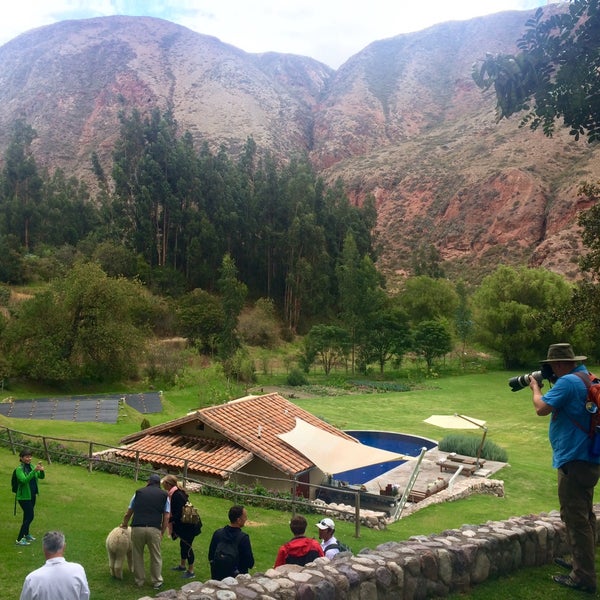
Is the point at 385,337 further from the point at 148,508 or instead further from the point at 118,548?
the point at 148,508

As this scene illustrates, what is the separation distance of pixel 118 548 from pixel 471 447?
17283 mm

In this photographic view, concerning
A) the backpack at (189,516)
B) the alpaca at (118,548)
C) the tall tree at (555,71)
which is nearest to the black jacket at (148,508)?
the alpaca at (118,548)

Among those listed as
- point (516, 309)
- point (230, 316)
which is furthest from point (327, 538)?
point (516, 309)

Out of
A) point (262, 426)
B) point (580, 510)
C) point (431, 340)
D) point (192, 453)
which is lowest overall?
point (431, 340)

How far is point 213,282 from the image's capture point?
58.4 m

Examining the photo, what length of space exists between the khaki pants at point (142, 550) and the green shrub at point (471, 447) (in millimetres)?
16824

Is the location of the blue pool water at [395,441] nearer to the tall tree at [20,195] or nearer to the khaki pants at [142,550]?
the khaki pants at [142,550]

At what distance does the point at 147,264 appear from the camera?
2168 inches

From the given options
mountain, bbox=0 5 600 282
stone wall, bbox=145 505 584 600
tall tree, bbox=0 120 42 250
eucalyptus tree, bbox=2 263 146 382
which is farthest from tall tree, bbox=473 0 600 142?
mountain, bbox=0 5 600 282

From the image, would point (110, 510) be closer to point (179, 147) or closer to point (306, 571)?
point (306, 571)

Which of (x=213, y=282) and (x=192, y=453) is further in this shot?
(x=213, y=282)

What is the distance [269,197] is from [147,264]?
16163mm

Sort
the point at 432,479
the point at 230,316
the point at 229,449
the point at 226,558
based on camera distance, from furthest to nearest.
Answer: the point at 230,316, the point at 432,479, the point at 229,449, the point at 226,558

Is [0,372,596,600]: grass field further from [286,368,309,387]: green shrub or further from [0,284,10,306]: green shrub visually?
[0,284,10,306]: green shrub
